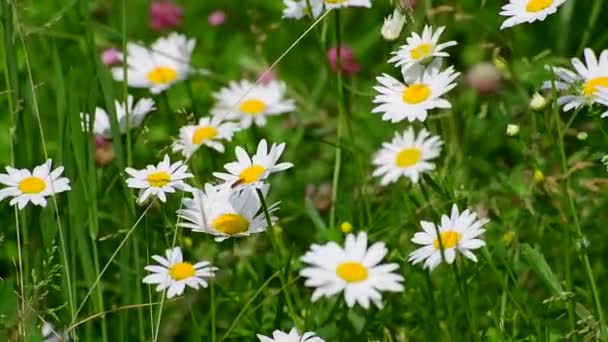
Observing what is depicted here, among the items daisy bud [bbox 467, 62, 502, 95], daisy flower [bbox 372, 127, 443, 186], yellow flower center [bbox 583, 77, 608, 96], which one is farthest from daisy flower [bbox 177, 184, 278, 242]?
daisy bud [bbox 467, 62, 502, 95]

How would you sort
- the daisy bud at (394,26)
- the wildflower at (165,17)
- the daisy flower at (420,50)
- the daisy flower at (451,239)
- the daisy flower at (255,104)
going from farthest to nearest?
1. the wildflower at (165,17)
2. the daisy flower at (255,104)
3. the daisy bud at (394,26)
4. the daisy flower at (420,50)
5. the daisy flower at (451,239)

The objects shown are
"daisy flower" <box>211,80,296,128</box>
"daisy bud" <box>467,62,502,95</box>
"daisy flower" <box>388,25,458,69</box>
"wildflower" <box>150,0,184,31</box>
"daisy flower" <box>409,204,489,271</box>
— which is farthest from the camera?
"wildflower" <box>150,0,184,31</box>

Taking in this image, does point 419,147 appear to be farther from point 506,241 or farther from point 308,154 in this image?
point 308,154

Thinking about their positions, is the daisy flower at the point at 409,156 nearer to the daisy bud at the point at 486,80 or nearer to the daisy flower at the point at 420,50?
the daisy flower at the point at 420,50

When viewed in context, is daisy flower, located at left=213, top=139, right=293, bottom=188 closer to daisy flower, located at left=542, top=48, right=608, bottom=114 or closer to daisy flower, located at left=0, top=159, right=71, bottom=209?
daisy flower, located at left=0, top=159, right=71, bottom=209

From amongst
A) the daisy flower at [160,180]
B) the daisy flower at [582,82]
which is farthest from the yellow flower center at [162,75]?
the daisy flower at [582,82]

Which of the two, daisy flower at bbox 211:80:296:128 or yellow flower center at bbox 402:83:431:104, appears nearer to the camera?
yellow flower center at bbox 402:83:431:104

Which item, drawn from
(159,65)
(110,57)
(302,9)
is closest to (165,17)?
(110,57)
